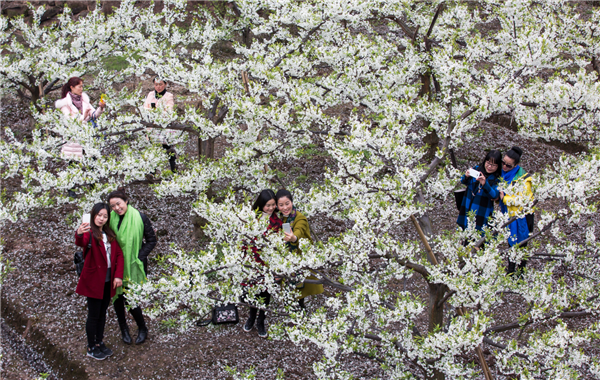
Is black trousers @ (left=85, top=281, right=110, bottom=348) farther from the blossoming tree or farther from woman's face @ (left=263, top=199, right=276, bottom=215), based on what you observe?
woman's face @ (left=263, top=199, right=276, bottom=215)

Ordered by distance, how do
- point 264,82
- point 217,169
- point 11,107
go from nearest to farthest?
point 217,169
point 264,82
point 11,107

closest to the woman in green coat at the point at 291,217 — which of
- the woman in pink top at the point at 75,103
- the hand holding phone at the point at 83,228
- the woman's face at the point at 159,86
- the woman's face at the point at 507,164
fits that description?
the hand holding phone at the point at 83,228

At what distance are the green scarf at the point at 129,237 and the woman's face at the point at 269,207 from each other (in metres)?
1.22

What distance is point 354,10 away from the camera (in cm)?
598

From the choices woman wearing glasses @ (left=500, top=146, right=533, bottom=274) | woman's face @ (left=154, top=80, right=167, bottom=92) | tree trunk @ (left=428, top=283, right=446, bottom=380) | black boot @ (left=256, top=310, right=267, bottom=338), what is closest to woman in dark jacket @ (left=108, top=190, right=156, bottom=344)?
black boot @ (left=256, top=310, right=267, bottom=338)

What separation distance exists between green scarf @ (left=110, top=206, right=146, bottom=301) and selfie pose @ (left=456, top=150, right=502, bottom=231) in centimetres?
310

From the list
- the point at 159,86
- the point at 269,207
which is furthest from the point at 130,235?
the point at 159,86

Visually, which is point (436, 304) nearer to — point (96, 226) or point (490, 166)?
point (490, 166)

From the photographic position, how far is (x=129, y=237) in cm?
427

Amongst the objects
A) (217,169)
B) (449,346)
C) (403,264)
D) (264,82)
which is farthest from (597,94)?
(217,169)

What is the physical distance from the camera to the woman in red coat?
4.08 metres

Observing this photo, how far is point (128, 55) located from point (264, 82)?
204cm

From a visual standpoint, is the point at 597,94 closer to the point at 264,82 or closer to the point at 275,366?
the point at 264,82

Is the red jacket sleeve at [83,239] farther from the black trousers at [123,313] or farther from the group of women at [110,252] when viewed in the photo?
the black trousers at [123,313]
